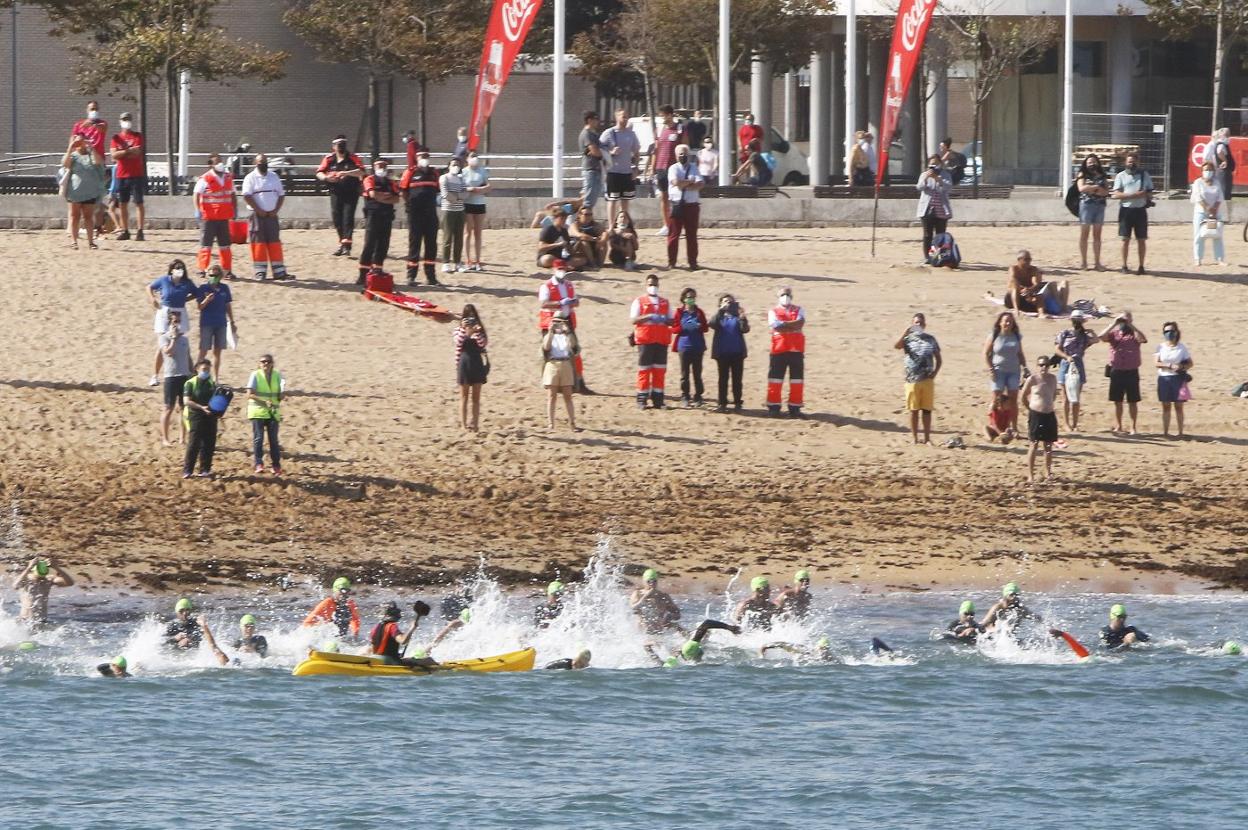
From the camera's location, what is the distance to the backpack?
3341cm

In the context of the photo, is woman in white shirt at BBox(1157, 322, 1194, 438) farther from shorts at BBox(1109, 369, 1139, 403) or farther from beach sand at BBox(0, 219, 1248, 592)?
beach sand at BBox(0, 219, 1248, 592)

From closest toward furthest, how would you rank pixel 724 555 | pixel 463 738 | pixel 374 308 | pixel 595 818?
pixel 595 818 → pixel 463 738 → pixel 724 555 → pixel 374 308

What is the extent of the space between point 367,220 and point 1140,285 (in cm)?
1076

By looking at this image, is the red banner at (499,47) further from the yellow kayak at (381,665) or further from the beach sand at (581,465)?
the yellow kayak at (381,665)

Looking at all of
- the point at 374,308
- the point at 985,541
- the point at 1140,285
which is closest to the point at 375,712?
the point at 985,541

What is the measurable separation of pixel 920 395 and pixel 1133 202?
27.7ft

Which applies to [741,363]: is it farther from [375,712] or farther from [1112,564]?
[375,712]

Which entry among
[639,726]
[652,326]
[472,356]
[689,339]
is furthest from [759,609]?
[689,339]

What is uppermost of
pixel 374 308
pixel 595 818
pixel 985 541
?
pixel 374 308

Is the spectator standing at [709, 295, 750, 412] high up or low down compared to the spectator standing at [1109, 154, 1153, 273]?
down

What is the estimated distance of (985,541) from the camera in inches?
920

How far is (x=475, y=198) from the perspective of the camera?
31.5 meters

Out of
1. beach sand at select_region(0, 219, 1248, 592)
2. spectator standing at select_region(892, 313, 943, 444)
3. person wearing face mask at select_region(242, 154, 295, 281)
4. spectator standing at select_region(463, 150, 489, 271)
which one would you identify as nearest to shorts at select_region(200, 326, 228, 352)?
beach sand at select_region(0, 219, 1248, 592)

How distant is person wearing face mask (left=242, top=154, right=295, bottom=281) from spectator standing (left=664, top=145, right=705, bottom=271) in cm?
527
